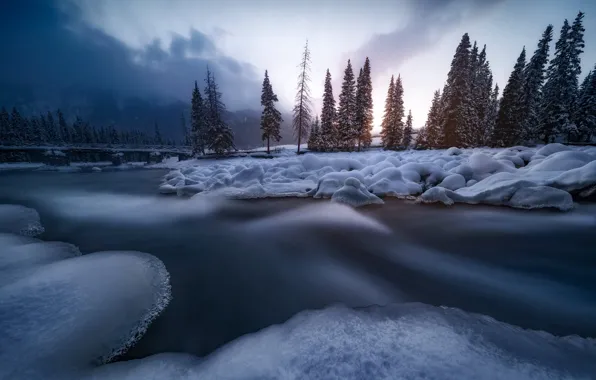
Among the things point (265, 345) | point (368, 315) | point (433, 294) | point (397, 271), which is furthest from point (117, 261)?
point (433, 294)

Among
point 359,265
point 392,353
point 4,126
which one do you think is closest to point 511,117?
point 359,265

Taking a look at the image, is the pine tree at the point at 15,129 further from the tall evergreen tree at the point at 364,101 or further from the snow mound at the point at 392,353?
the snow mound at the point at 392,353

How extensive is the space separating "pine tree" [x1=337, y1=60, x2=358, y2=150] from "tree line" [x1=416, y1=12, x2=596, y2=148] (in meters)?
11.1

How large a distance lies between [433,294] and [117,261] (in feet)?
20.0

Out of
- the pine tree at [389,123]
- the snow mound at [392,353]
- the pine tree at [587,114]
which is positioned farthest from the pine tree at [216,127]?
the pine tree at [587,114]

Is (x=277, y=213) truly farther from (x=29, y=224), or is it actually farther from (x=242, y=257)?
(x=29, y=224)

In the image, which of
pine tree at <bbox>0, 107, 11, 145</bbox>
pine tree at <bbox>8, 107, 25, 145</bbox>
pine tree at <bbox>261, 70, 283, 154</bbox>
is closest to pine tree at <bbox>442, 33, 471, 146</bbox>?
pine tree at <bbox>261, 70, 283, 154</bbox>

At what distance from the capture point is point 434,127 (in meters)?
33.5

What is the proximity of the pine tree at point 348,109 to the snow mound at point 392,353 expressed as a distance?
3295 cm

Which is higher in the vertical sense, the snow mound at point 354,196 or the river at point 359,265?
the snow mound at point 354,196

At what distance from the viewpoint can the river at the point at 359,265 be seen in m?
3.45

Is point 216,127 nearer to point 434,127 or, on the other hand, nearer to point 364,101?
point 364,101

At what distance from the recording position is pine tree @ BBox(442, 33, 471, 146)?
2661 cm

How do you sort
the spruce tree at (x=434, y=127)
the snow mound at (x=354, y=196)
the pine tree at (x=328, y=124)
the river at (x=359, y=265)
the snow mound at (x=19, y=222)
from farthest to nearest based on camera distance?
the pine tree at (x=328, y=124), the spruce tree at (x=434, y=127), the snow mound at (x=354, y=196), the snow mound at (x=19, y=222), the river at (x=359, y=265)
